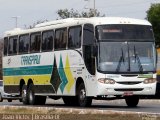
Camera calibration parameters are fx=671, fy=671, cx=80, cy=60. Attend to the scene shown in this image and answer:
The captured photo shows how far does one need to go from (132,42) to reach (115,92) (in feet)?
7.05

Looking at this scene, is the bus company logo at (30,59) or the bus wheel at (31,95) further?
the bus wheel at (31,95)

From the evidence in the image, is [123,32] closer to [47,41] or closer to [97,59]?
[97,59]

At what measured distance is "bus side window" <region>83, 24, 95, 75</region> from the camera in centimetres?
2646

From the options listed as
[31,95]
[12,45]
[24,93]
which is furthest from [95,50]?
[12,45]

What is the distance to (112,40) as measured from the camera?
2644 centimetres

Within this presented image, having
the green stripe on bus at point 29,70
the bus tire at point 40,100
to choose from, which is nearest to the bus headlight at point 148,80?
the green stripe on bus at point 29,70

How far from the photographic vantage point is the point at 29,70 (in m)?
32.8

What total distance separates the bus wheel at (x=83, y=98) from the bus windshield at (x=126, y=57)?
1668 mm

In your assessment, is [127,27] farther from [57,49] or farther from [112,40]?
[57,49]

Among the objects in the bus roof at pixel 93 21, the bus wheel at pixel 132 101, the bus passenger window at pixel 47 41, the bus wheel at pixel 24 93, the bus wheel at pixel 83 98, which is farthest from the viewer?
the bus wheel at pixel 24 93

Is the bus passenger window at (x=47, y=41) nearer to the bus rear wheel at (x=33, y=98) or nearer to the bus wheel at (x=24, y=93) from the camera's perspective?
the bus rear wheel at (x=33, y=98)

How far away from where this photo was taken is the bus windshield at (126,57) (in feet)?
85.7

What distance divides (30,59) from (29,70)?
0.58 m

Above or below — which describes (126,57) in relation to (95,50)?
below
